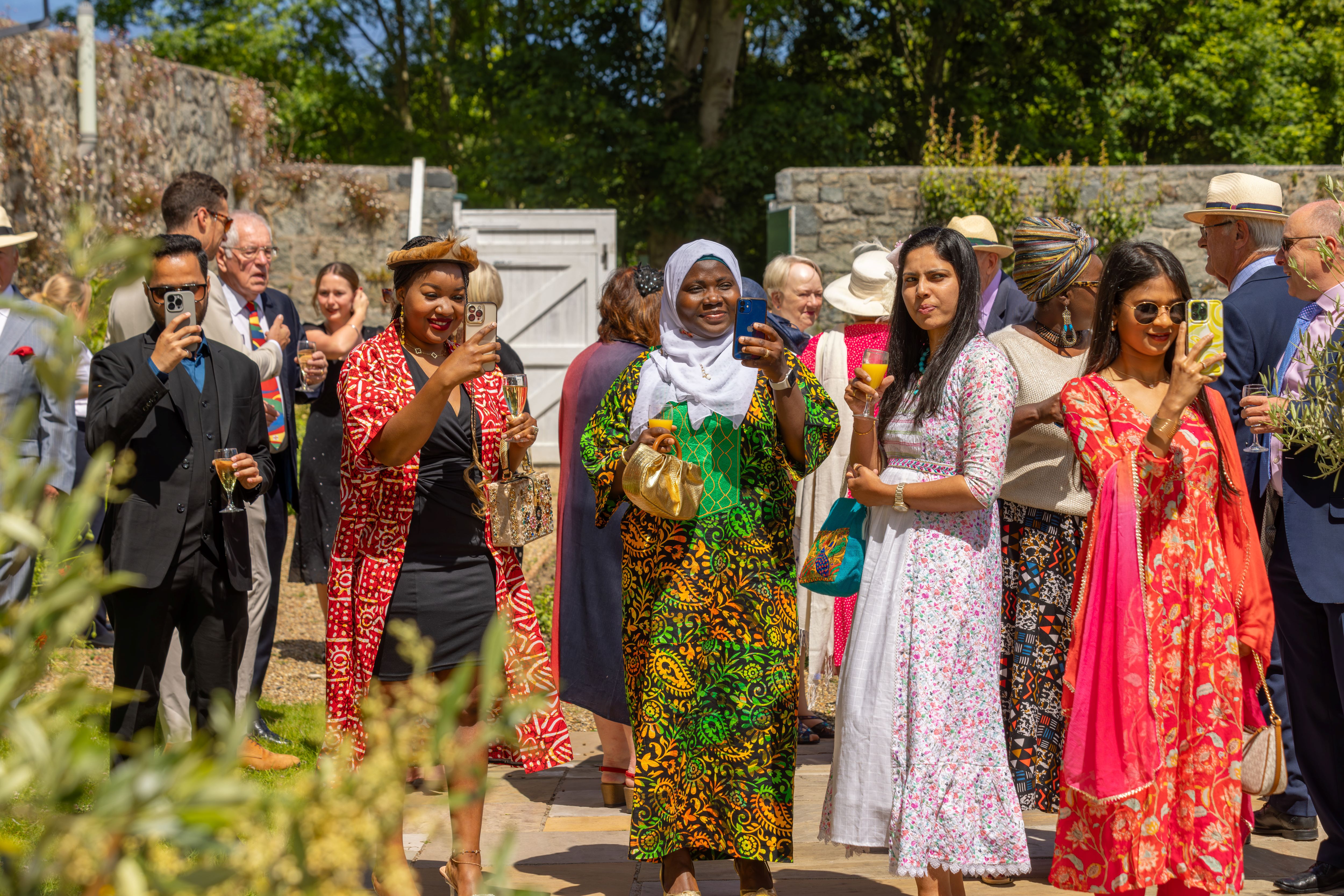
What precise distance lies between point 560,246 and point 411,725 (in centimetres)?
1146

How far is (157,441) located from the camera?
13.6 ft

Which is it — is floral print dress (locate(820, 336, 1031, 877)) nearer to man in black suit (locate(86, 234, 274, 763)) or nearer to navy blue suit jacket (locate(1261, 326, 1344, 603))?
navy blue suit jacket (locate(1261, 326, 1344, 603))

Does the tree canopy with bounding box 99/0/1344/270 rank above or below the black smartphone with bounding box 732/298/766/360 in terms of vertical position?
above

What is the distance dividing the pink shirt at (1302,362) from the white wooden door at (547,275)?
27.8ft

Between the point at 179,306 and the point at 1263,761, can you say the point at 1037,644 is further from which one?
the point at 179,306

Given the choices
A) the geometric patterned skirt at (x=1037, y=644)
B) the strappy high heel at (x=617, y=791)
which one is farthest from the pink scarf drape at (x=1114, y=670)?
the strappy high heel at (x=617, y=791)

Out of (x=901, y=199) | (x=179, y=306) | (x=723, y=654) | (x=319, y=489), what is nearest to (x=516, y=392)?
(x=723, y=654)

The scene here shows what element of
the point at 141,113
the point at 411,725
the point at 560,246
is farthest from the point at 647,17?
the point at 411,725

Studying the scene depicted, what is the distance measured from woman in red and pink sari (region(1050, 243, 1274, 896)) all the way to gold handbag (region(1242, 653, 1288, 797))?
43 mm

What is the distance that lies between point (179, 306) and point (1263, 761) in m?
3.55

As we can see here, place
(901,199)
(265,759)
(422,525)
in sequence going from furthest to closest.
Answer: (901,199), (265,759), (422,525)

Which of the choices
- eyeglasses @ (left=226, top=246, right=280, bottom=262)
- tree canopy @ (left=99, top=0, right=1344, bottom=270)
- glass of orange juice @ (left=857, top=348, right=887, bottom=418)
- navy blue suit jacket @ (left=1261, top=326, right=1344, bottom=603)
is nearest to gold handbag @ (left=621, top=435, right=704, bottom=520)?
glass of orange juice @ (left=857, top=348, right=887, bottom=418)

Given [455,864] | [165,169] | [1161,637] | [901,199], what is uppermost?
[165,169]

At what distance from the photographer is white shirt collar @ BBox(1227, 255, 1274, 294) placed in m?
4.68
